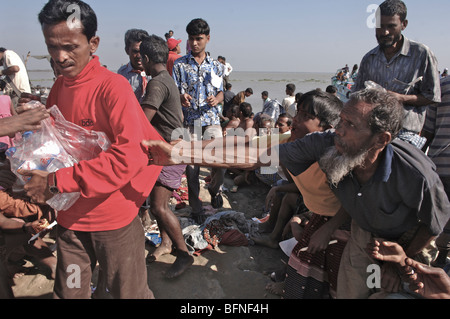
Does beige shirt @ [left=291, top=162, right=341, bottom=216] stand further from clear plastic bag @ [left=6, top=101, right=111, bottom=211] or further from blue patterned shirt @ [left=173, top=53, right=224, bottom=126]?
blue patterned shirt @ [left=173, top=53, right=224, bottom=126]

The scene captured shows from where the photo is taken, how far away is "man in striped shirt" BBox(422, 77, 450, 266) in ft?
9.92

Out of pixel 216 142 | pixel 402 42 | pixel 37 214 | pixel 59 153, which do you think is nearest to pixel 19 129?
pixel 59 153

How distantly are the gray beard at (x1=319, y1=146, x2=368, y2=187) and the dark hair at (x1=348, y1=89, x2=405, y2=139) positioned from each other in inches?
7.2

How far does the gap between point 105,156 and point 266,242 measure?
256 cm

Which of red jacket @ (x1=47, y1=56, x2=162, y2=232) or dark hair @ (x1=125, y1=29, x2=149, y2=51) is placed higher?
dark hair @ (x1=125, y1=29, x2=149, y2=51)

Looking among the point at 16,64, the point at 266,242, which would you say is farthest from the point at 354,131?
the point at 16,64

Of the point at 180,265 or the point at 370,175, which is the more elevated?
the point at 370,175

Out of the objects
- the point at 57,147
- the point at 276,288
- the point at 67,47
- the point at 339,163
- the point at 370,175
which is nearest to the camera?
the point at 67,47

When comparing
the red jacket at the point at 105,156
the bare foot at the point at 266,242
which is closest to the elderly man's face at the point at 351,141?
the red jacket at the point at 105,156

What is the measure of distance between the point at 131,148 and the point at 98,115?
309 mm

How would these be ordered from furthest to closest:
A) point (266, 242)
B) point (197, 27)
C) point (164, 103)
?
1. point (197, 27)
2. point (266, 242)
3. point (164, 103)

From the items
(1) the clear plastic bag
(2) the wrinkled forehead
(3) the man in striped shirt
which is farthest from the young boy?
(3) the man in striped shirt

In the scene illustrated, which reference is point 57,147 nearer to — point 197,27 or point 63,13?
point 63,13

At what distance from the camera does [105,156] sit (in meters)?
1.55
